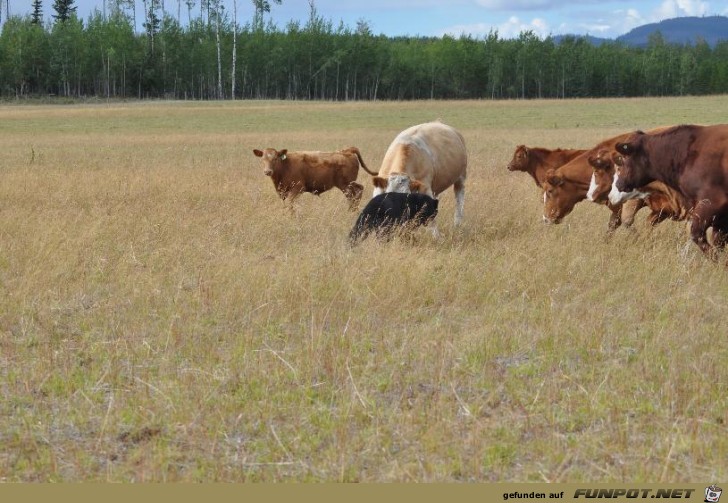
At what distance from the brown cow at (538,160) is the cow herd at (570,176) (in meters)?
0.02

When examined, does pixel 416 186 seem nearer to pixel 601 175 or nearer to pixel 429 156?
pixel 429 156

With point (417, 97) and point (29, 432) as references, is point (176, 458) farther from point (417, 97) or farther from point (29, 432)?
point (417, 97)

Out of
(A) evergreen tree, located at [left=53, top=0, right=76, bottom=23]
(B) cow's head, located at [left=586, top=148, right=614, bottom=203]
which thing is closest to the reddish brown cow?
(B) cow's head, located at [left=586, top=148, right=614, bottom=203]

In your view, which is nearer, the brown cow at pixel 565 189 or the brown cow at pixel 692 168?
the brown cow at pixel 692 168

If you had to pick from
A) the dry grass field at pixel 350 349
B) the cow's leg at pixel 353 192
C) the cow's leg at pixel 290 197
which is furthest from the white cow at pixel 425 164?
the cow's leg at pixel 290 197

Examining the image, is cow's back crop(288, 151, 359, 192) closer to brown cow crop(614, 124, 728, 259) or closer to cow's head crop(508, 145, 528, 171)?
cow's head crop(508, 145, 528, 171)

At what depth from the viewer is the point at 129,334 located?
22.9 ft

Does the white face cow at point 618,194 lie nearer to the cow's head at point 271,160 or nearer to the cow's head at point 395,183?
the cow's head at point 395,183

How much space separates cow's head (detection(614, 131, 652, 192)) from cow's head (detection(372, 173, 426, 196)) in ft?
8.30

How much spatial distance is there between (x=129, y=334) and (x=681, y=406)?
414 centimetres

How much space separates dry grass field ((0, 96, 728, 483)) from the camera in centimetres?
475

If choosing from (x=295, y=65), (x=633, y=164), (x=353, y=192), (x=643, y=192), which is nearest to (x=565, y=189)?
(x=643, y=192)

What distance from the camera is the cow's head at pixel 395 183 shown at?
1105 cm

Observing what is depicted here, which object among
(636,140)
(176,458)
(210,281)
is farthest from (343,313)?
(636,140)
